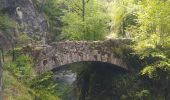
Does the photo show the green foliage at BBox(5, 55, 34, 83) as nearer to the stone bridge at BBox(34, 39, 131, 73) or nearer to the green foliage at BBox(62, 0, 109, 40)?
the stone bridge at BBox(34, 39, 131, 73)

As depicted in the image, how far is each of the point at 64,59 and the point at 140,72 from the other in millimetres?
5021

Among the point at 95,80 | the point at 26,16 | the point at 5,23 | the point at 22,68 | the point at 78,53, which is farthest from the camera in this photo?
the point at 26,16

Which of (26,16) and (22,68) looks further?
(26,16)

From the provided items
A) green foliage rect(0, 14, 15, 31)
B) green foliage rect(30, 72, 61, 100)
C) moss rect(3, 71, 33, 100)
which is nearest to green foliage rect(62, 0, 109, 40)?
green foliage rect(0, 14, 15, 31)

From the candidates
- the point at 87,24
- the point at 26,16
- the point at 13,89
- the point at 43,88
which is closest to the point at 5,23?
the point at 26,16

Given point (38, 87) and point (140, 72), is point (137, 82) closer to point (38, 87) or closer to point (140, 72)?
point (140, 72)

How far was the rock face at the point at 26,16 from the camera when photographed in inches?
1786

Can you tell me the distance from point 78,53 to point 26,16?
2039 cm

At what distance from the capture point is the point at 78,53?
27.5m

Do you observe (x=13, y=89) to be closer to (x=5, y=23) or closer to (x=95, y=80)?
(x=95, y=80)

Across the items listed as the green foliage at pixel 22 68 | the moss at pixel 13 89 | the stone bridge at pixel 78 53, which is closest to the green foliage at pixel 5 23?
the stone bridge at pixel 78 53

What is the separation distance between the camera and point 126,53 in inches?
1161

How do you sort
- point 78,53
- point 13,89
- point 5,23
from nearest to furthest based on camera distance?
point 13,89 < point 78,53 < point 5,23

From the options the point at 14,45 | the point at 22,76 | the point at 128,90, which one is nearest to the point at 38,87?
the point at 22,76
